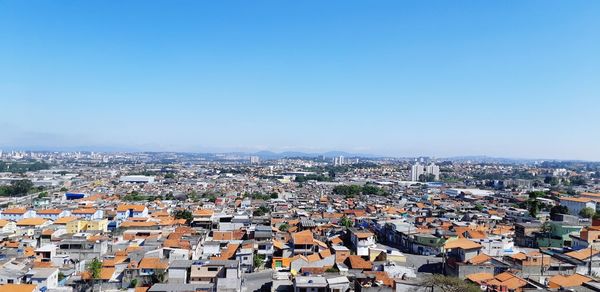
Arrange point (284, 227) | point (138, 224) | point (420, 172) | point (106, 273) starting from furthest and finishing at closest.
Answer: point (420, 172) < point (284, 227) < point (138, 224) < point (106, 273)

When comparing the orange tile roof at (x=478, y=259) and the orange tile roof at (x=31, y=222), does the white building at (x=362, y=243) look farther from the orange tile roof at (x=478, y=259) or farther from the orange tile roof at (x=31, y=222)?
the orange tile roof at (x=31, y=222)

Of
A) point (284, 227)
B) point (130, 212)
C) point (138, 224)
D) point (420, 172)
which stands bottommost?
point (130, 212)

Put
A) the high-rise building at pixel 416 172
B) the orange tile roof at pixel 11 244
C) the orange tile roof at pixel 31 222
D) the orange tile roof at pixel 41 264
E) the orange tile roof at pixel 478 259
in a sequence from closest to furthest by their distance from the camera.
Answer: the orange tile roof at pixel 41 264
the orange tile roof at pixel 478 259
the orange tile roof at pixel 11 244
the orange tile roof at pixel 31 222
the high-rise building at pixel 416 172

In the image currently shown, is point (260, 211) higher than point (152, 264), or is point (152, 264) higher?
point (152, 264)

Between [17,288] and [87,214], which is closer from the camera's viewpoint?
[17,288]

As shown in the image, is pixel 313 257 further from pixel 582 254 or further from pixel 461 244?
pixel 582 254

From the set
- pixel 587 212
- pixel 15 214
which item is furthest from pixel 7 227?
pixel 587 212

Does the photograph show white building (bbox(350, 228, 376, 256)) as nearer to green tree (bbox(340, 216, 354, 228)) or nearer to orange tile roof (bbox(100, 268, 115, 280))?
green tree (bbox(340, 216, 354, 228))

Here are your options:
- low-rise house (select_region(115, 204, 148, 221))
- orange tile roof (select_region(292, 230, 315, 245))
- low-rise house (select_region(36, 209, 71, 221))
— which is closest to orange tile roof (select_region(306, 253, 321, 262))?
orange tile roof (select_region(292, 230, 315, 245))

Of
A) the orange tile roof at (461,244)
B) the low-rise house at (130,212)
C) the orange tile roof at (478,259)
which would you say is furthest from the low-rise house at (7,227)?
the orange tile roof at (478,259)
